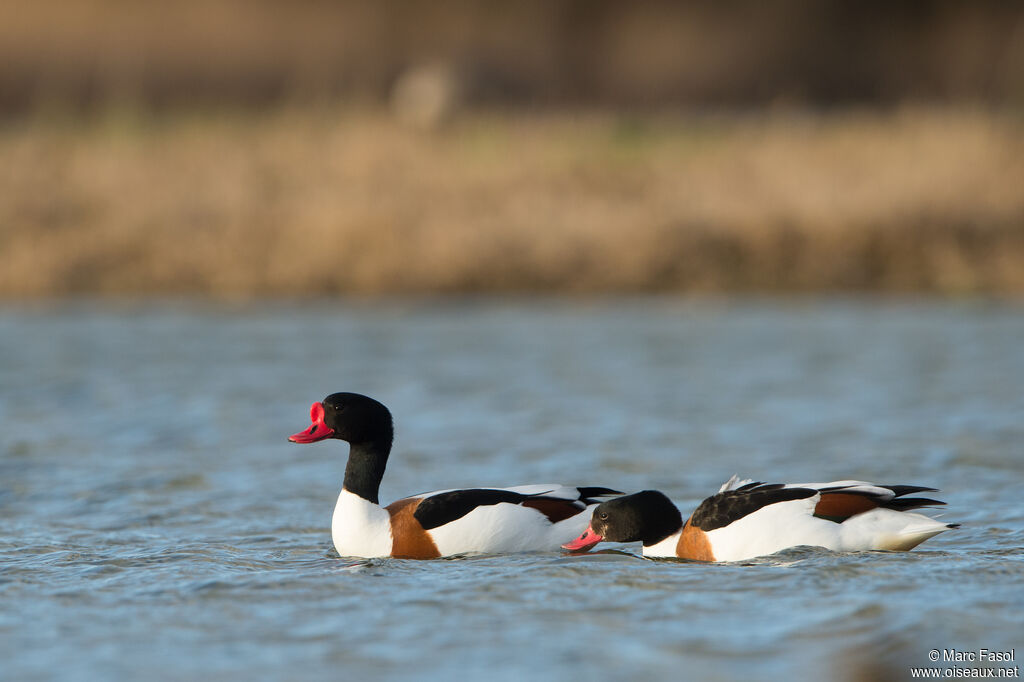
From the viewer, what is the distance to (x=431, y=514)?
670 centimetres

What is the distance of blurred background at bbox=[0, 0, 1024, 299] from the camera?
1686 centimetres

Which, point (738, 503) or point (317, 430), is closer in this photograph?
point (738, 503)

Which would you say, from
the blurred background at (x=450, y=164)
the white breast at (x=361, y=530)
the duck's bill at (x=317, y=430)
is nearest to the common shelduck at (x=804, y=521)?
the white breast at (x=361, y=530)

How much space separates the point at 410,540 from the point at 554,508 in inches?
26.4

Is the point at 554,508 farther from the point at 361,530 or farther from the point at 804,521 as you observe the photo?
the point at 804,521

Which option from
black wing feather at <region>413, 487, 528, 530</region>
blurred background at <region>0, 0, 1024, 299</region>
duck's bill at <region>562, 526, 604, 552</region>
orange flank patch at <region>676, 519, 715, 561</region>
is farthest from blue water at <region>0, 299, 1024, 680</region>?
blurred background at <region>0, 0, 1024, 299</region>

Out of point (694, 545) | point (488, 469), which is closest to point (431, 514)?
point (694, 545)

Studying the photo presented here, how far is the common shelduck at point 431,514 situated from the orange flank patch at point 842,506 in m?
1.11

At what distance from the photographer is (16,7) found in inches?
863

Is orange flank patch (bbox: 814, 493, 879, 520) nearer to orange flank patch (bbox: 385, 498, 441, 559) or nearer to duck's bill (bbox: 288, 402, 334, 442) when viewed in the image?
orange flank patch (bbox: 385, 498, 441, 559)

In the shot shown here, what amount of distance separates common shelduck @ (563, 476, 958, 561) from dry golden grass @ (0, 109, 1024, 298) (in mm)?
10413

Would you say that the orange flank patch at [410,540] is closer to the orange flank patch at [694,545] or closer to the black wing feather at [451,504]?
the black wing feather at [451,504]

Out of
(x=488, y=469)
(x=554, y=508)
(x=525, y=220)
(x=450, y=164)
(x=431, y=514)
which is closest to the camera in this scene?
(x=431, y=514)

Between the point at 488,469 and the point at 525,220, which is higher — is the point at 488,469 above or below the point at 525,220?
below
